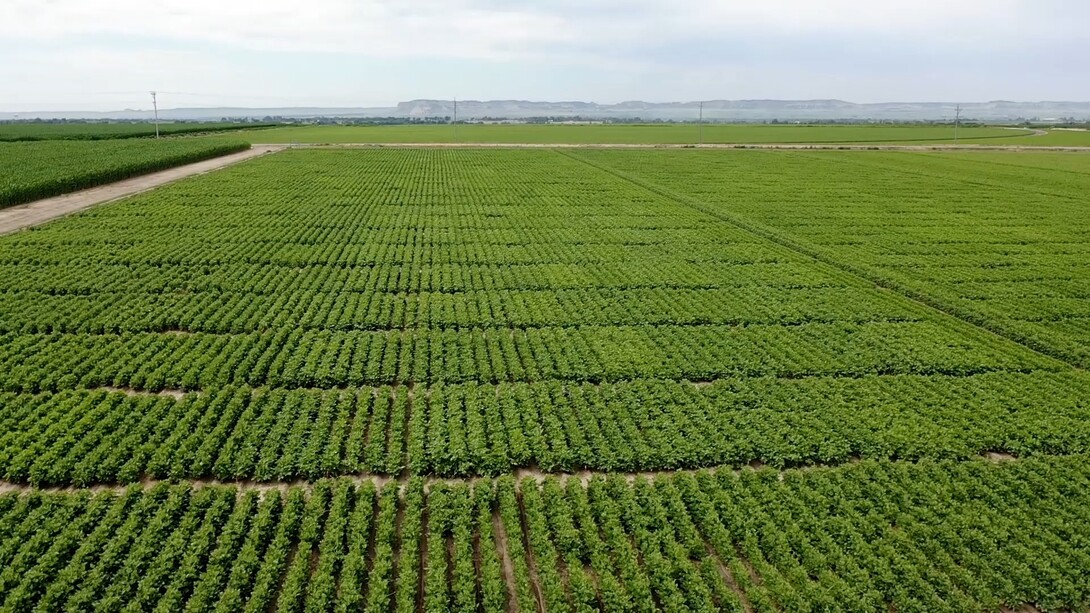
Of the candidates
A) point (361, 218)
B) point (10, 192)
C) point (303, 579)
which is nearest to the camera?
point (303, 579)

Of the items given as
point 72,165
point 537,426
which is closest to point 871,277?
point 537,426

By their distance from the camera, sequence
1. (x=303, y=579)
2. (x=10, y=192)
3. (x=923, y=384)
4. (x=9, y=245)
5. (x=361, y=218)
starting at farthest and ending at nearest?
(x=10, y=192), (x=361, y=218), (x=9, y=245), (x=923, y=384), (x=303, y=579)

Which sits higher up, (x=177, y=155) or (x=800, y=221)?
(x=177, y=155)

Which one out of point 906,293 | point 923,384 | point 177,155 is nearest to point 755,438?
point 923,384

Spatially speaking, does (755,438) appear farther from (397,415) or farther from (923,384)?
(397,415)

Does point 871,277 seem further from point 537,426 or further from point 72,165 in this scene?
point 72,165

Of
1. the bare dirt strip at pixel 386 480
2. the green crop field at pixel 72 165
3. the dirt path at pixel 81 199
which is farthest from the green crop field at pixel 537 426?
the green crop field at pixel 72 165

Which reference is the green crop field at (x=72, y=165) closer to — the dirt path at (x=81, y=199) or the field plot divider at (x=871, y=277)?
the dirt path at (x=81, y=199)

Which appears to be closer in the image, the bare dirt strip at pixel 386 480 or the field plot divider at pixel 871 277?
the bare dirt strip at pixel 386 480
